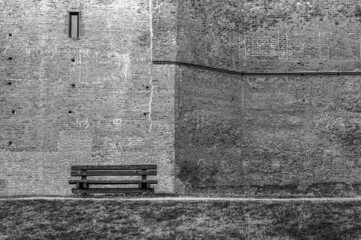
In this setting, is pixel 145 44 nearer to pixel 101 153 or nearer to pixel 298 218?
pixel 101 153

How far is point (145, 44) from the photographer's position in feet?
74.5

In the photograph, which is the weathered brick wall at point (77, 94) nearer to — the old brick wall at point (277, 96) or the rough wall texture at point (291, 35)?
the old brick wall at point (277, 96)

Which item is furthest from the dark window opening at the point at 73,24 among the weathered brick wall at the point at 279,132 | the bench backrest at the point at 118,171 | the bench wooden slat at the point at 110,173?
the bench wooden slat at the point at 110,173

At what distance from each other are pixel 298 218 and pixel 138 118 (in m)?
7.86

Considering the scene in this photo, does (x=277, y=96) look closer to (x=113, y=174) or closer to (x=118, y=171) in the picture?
(x=118, y=171)

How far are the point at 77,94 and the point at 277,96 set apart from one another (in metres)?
7.15

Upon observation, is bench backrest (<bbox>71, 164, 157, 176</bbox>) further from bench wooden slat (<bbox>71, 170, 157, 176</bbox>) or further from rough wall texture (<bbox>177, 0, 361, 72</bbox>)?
rough wall texture (<bbox>177, 0, 361, 72</bbox>)

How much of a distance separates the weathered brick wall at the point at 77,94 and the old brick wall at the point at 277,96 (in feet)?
5.49

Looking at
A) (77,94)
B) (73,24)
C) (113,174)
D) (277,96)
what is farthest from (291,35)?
(113,174)

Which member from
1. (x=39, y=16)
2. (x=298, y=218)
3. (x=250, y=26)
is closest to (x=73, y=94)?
(x=39, y=16)

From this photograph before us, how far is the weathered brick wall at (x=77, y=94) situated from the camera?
72.7 ft

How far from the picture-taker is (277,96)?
1000 inches

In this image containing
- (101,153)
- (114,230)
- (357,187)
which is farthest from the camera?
(357,187)

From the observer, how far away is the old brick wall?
23.9 metres
